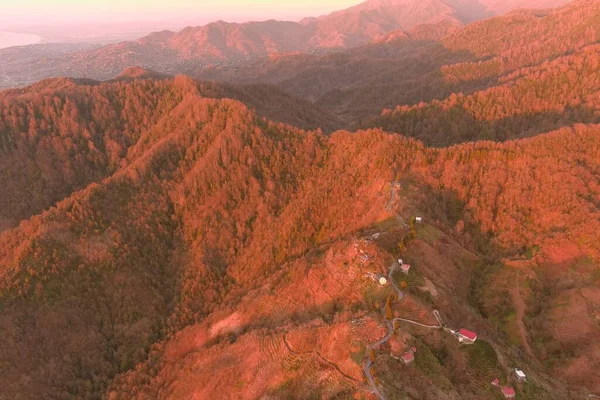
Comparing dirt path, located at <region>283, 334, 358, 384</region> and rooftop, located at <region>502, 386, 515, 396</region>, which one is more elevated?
dirt path, located at <region>283, 334, 358, 384</region>

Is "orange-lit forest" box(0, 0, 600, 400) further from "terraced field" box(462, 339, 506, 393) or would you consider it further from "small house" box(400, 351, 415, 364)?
"small house" box(400, 351, 415, 364)

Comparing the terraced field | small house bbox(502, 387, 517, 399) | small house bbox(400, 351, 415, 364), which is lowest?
small house bbox(502, 387, 517, 399)

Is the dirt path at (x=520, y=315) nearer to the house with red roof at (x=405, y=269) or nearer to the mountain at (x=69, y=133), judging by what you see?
the house with red roof at (x=405, y=269)

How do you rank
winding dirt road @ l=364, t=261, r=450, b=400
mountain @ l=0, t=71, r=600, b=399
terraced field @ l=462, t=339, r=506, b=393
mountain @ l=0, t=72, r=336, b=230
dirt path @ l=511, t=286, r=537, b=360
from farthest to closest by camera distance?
mountain @ l=0, t=72, r=336, b=230 < dirt path @ l=511, t=286, r=537, b=360 < mountain @ l=0, t=71, r=600, b=399 < terraced field @ l=462, t=339, r=506, b=393 < winding dirt road @ l=364, t=261, r=450, b=400

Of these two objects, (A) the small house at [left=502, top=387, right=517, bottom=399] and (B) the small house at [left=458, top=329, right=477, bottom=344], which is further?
(B) the small house at [left=458, top=329, right=477, bottom=344]

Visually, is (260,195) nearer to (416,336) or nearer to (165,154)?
(165,154)

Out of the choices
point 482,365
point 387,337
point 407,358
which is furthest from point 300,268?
point 482,365

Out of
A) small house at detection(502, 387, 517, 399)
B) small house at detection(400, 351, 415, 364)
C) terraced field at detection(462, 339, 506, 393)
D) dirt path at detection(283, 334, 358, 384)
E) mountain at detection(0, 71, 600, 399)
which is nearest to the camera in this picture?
dirt path at detection(283, 334, 358, 384)

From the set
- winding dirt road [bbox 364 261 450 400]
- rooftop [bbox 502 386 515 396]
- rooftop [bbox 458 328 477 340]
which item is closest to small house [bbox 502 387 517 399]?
rooftop [bbox 502 386 515 396]
